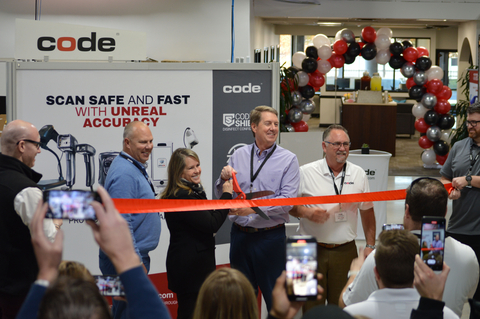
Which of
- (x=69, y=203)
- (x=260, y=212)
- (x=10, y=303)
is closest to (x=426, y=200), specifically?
(x=260, y=212)

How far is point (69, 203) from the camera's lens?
1.25 m

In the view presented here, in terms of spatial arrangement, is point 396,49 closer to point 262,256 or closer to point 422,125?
point 422,125

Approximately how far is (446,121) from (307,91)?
9.38 ft

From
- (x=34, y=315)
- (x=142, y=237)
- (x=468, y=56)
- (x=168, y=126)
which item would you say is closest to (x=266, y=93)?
(x=168, y=126)

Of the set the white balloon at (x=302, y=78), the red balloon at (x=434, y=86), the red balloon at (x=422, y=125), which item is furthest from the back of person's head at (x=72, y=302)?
the red balloon at (x=422, y=125)

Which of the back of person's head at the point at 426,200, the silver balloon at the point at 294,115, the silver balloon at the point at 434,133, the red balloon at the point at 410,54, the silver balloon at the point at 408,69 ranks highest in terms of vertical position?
the red balloon at the point at 410,54

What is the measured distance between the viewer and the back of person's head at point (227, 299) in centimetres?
142

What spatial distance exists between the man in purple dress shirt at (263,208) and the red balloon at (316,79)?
19.0 ft

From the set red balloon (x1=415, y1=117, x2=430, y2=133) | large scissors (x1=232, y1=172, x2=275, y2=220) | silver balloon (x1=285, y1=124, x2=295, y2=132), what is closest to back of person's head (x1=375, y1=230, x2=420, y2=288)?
large scissors (x1=232, y1=172, x2=275, y2=220)

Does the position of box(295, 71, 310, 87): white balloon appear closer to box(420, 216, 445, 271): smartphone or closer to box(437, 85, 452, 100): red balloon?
box(437, 85, 452, 100): red balloon

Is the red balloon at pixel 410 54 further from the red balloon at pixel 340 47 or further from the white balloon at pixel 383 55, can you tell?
the red balloon at pixel 340 47

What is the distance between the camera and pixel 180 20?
26.1 feet

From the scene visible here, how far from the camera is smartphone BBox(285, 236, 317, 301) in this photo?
1.23m

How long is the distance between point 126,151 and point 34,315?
6.83 feet
